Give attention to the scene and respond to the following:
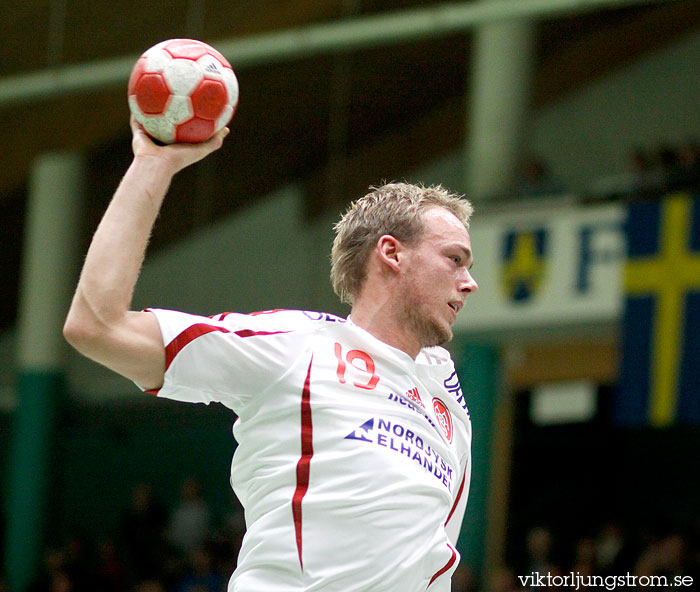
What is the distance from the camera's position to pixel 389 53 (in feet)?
49.7

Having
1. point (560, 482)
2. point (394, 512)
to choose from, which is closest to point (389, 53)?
point (560, 482)

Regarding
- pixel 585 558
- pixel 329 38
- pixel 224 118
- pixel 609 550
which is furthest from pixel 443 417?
pixel 329 38

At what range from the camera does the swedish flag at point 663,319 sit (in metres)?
11.1

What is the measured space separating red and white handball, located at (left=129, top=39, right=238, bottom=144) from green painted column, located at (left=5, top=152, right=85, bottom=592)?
13.3 meters

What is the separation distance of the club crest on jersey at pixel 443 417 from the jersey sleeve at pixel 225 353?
0.45m

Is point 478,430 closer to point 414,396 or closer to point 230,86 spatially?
point 414,396

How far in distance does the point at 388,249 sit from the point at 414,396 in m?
0.39

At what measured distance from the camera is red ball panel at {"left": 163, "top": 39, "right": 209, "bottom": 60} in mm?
3188

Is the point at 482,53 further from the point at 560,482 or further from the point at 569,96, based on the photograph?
the point at 560,482

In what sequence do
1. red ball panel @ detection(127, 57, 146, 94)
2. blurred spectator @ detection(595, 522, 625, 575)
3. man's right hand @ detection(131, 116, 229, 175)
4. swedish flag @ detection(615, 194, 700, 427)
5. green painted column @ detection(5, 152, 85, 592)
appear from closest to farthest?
man's right hand @ detection(131, 116, 229, 175)
red ball panel @ detection(127, 57, 146, 94)
blurred spectator @ detection(595, 522, 625, 575)
swedish flag @ detection(615, 194, 700, 427)
green painted column @ detection(5, 152, 85, 592)

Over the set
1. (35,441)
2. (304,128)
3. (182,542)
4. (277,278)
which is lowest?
(182,542)

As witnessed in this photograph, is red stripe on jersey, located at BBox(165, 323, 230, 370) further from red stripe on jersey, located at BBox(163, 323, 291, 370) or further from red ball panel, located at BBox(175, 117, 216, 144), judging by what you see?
red ball panel, located at BBox(175, 117, 216, 144)

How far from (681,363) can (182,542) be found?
240 inches

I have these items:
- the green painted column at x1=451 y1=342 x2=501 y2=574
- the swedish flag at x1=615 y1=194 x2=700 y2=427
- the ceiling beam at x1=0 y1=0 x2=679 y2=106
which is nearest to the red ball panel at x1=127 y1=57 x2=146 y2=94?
the swedish flag at x1=615 y1=194 x2=700 y2=427
